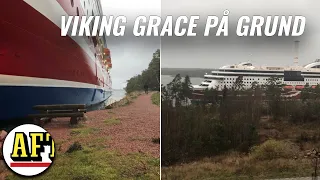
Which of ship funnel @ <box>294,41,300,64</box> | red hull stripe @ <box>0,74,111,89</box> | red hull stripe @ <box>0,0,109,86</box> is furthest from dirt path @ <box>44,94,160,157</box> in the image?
ship funnel @ <box>294,41,300,64</box>

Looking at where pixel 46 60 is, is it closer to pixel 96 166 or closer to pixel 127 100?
pixel 127 100

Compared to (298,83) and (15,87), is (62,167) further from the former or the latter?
(298,83)

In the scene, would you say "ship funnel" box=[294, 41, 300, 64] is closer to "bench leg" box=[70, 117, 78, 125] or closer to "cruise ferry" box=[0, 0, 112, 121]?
"cruise ferry" box=[0, 0, 112, 121]

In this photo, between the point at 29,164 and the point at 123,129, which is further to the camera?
the point at 123,129

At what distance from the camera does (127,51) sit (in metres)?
2.92

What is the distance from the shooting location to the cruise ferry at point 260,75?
3.16m

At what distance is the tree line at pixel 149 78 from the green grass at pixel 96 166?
0.62 m

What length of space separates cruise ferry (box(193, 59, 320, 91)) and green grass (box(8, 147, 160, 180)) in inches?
36.6

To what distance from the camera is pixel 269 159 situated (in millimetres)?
3309

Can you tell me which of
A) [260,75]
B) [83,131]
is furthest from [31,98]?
[260,75]

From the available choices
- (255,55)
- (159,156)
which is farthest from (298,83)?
(159,156)

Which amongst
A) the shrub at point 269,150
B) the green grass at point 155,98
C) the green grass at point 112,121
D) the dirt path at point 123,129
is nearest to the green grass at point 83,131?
the dirt path at point 123,129

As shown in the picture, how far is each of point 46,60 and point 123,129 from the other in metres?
0.91

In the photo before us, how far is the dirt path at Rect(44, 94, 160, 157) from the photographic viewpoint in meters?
2.90
